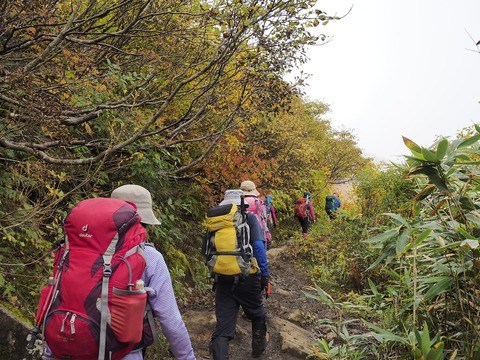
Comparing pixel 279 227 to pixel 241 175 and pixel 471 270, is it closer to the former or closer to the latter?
pixel 241 175

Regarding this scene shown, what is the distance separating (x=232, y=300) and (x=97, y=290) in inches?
108

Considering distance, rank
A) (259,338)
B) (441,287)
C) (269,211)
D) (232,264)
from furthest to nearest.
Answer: (269,211), (259,338), (232,264), (441,287)

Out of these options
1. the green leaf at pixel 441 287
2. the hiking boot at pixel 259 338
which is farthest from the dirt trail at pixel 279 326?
the green leaf at pixel 441 287

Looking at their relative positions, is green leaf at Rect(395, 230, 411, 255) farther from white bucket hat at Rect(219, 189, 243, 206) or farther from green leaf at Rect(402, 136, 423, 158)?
white bucket hat at Rect(219, 189, 243, 206)

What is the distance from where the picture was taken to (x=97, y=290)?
2.06 meters

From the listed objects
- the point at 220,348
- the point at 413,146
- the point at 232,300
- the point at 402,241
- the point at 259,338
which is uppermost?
the point at 413,146

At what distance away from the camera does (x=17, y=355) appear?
341 cm

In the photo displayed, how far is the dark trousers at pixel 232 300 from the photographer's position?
175 inches

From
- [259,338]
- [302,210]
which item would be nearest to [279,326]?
[259,338]

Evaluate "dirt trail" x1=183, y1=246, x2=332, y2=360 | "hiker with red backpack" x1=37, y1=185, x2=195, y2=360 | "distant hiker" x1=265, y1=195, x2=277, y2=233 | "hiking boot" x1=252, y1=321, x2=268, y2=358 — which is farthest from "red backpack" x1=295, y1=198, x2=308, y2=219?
"hiker with red backpack" x1=37, y1=185, x2=195, y2=360

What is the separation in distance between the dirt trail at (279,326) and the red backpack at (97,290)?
338 centimetres

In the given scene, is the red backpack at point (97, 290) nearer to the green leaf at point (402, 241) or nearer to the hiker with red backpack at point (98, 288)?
the hiker with red backpack at point (98, 288)

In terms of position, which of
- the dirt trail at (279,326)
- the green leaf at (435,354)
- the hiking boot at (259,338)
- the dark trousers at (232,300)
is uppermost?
the green leaf at (435,354)

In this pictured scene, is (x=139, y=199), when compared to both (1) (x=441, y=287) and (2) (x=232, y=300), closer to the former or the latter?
(1) (x=441, y=287)
